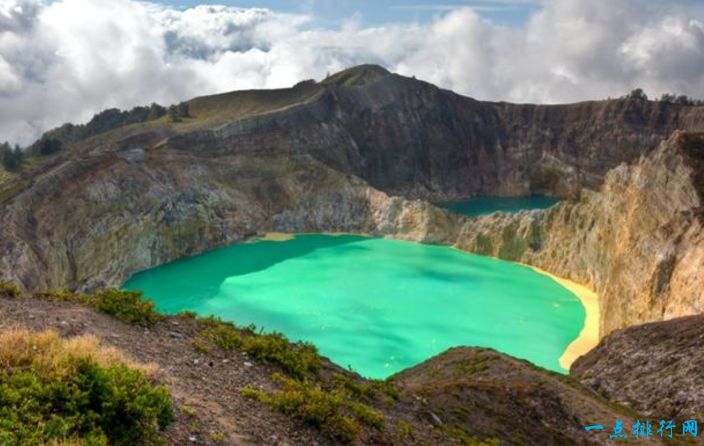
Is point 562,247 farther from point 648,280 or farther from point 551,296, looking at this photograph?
point 648,280

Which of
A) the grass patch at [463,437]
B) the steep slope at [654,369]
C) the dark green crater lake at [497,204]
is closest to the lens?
the grass patch at [463,437]

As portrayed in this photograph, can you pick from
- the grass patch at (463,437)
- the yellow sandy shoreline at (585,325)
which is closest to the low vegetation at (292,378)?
the grass patch at (463,437)

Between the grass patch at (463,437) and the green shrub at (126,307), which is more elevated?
the green shrub at (126,307)

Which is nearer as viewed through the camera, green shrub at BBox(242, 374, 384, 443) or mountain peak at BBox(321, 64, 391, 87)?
green shrub at BBox(242, 374, 384, 443)

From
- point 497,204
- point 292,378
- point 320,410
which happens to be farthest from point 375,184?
point 320,410

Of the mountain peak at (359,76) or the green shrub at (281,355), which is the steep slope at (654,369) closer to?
the green shrub at (281,355)

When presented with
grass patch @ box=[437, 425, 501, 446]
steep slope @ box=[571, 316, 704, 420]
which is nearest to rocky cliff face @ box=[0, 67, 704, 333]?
steep slope @ box=[571, 316, 704, 420]

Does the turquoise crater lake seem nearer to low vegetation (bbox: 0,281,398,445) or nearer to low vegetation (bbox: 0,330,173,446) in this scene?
low vegetation (bbox: 0,281,398,445)
